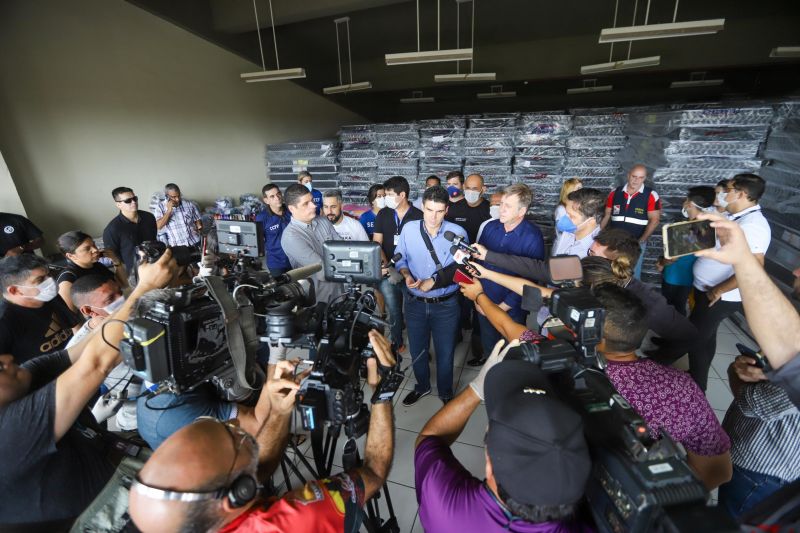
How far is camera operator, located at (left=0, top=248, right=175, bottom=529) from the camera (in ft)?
3.43

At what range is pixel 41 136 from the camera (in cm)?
433

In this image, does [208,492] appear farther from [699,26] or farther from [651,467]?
[699,26]

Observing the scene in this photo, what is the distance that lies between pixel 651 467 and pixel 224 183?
733 centimetres

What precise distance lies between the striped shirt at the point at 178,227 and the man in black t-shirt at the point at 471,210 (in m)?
3.69

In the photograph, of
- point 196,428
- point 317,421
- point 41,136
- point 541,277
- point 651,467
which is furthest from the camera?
point 41,136

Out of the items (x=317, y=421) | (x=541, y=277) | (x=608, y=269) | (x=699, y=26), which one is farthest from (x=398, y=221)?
(x=699, y=26)

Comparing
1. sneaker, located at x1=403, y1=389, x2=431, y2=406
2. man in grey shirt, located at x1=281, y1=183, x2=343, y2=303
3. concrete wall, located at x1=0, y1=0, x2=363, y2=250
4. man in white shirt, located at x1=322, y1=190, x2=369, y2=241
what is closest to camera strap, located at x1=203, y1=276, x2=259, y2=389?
man in grey shirt, located at x1=281, y1=183, x2=343, y2=303

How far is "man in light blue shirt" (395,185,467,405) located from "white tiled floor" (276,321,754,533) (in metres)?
0.30

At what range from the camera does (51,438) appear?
1.07 metres

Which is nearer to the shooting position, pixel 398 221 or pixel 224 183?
pixel 398 221

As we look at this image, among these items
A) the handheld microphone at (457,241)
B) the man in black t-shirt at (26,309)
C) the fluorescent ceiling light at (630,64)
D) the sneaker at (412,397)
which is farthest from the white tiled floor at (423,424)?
the fluorescent ceiling light at (630,64)

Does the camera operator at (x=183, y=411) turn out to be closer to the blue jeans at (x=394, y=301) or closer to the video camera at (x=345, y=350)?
the video camera at (x=345, y=350)

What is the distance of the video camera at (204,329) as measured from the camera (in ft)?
3.24

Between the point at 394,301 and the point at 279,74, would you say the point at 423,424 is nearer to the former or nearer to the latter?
the point at 394,301
